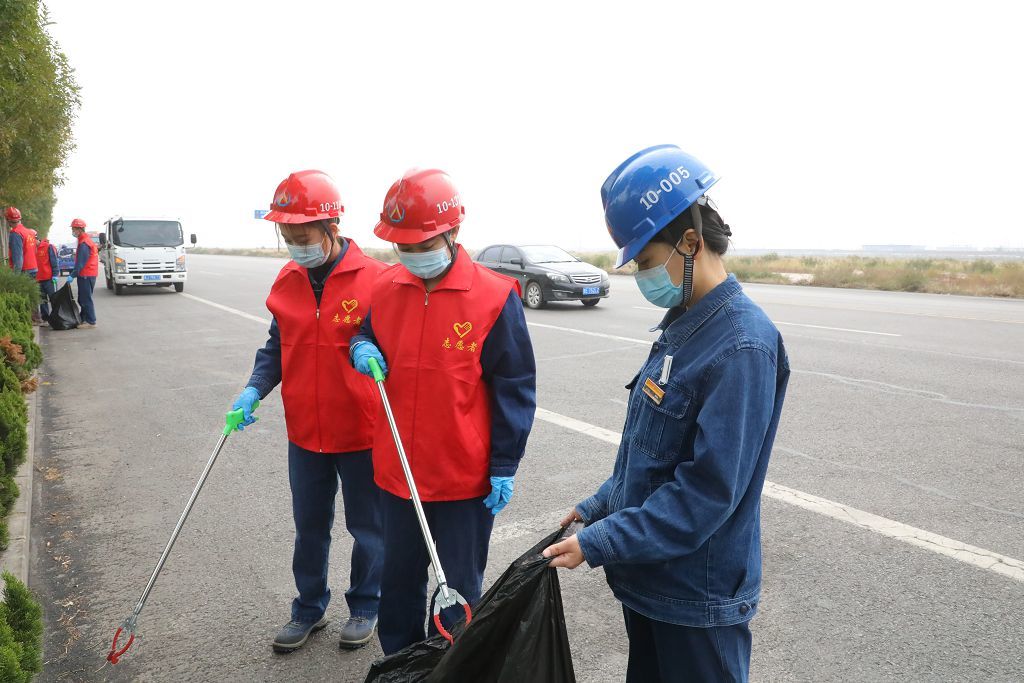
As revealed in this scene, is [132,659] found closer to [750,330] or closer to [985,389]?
[750,330]

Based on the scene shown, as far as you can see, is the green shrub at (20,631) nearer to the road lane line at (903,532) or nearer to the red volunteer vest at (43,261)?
the road lane line at (903,532)

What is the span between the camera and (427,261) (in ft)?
8.29

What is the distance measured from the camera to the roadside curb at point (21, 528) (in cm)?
378

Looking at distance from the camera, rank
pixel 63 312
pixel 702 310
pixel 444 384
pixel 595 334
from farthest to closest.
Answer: pixel 63 312 < pixel 595 334 < pixel 444 384 < pixel 702 310

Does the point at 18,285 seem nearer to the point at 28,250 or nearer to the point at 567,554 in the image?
the point at 28,250

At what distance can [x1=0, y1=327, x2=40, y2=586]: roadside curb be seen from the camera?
378cm


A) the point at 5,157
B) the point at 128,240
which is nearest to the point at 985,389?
the point at 5,157

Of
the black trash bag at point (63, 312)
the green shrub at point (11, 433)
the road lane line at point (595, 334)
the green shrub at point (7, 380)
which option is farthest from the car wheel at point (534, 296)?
the green shrub at point (11, 433)

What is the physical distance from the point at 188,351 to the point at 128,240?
12.2 meters

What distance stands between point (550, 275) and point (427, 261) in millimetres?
13527

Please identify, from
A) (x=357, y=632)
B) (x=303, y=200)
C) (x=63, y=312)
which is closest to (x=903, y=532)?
(x=357, y=632)

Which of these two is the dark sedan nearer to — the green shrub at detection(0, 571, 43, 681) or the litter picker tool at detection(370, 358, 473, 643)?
the green shrub at detection(0, 571, 43, 681)

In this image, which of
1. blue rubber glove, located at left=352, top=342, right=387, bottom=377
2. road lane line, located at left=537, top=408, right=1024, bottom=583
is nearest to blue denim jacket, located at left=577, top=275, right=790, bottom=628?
blue rubber glove, located at left=352, top=342, right=387, bottom=377

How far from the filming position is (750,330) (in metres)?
1.64
